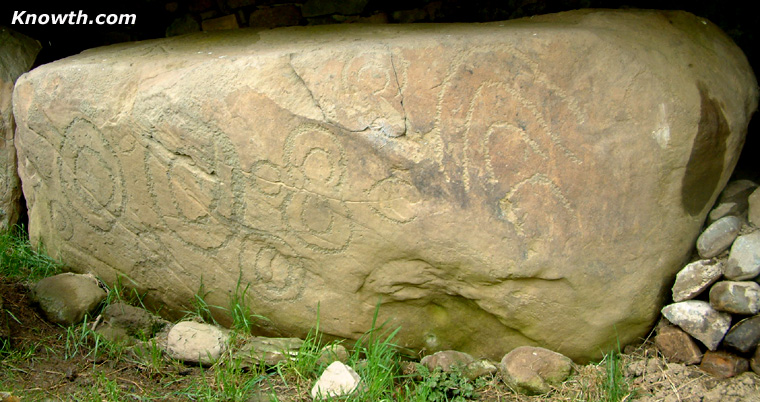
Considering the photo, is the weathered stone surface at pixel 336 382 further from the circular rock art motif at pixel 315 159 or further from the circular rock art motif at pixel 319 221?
the circular rock art motif at pixel 315 159

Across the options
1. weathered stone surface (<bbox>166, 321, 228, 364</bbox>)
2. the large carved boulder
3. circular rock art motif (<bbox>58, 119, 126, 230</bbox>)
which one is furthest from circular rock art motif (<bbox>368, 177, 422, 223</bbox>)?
circular rock art motif (<bbox>58, 119, 126, 230</bbox>)

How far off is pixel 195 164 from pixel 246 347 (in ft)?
2.11

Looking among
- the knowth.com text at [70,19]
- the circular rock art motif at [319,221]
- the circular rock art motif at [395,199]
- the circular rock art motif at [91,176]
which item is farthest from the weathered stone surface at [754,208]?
the knowth.com text at [70,19]

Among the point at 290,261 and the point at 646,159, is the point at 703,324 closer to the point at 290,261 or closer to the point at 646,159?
the point at 646,159

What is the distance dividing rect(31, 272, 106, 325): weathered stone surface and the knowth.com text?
1439 millimetres

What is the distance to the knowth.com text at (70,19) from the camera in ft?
10.9

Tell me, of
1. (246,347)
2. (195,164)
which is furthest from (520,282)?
(195,164)

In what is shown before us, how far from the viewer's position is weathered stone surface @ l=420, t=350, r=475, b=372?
2127mm

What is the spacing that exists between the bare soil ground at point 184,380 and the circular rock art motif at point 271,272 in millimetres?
267

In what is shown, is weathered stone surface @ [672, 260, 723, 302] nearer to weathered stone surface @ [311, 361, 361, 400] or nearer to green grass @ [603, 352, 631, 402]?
green grass @ [603, 352, 631, 402]

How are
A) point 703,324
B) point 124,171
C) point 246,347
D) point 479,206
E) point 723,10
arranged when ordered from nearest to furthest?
point 479,206
point 703,324
point 246,347
point 124,171
point 723,10

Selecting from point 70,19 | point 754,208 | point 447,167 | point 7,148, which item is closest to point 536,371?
point 447,167

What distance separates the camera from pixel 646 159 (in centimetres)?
202

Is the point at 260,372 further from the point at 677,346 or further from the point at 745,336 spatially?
the point at 745,336
